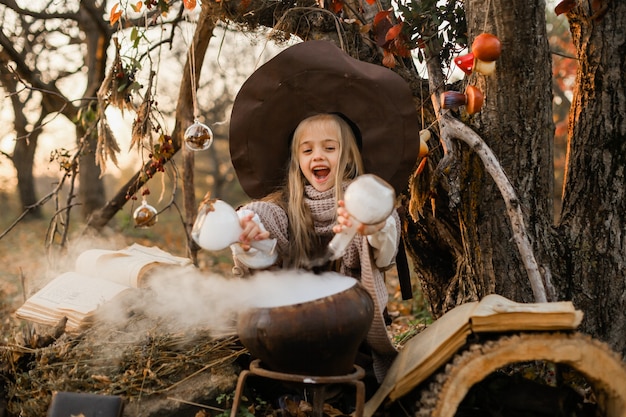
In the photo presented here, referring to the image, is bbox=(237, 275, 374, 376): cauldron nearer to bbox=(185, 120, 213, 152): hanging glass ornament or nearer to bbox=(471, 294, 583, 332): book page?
bbox=(471, 294, 583, 332): book page

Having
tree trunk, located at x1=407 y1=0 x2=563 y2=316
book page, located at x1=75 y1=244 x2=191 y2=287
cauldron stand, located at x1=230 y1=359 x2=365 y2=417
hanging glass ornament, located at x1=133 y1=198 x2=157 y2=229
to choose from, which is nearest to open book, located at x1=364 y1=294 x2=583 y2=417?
cauldron stand, located at x1=230 y1=359 x2=365 y2=417

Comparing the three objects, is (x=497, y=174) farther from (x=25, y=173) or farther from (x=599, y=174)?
(x=25, y=173)

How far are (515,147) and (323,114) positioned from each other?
0.94 m

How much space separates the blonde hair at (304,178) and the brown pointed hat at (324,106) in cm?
4

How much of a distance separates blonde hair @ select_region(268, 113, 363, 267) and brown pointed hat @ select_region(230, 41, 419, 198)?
4 cm

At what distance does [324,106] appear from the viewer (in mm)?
2656

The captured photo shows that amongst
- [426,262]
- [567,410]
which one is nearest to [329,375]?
[567,410]

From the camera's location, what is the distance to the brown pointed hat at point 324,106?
2586 millimetres

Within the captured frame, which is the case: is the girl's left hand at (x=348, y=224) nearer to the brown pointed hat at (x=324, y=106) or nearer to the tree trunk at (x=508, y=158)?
the brown pointed hat at (x=324, y=106)

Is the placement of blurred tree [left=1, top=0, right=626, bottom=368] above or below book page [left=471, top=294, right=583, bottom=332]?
above

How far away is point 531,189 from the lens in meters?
2.87

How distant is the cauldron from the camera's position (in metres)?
1.90

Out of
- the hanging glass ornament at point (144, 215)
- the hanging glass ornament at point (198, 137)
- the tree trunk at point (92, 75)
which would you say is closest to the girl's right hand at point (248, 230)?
the hanging glass ornament at point (198, 137)

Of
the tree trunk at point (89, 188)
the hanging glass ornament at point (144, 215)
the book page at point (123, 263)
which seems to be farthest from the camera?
the tree trunk at point (89, 188)
